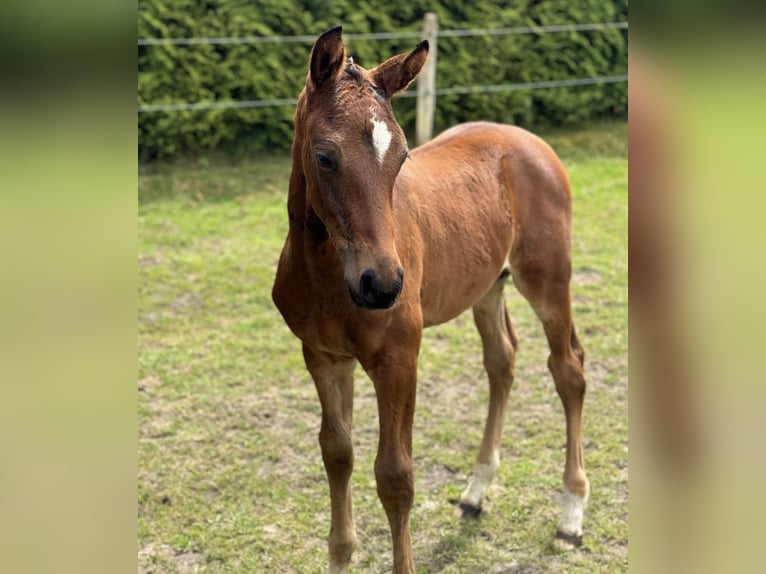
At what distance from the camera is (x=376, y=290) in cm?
224

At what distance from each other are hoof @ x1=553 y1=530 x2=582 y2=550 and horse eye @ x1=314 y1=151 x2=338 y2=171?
223 centimetres

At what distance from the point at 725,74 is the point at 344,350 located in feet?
7.08

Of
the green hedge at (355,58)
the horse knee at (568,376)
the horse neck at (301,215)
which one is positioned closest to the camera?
the horse neck at (301,215)

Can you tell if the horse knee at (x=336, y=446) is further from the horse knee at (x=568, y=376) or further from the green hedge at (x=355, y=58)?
the green hedge at (x=355, y=58)

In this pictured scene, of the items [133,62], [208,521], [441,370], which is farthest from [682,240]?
[441,370]

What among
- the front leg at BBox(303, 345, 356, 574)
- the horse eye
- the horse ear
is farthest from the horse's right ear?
the front leg at BBox(303, 345, 356, 574)

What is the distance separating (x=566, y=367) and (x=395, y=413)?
1.25 metres

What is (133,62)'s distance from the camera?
1.01 meters

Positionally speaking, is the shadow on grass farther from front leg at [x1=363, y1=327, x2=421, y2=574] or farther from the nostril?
the nostril

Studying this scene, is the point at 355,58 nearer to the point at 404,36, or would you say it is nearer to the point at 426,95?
the point at 404,36

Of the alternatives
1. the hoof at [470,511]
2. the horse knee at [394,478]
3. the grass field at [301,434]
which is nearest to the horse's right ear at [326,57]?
the horse knee at [394,478]

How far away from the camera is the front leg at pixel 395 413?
9.14 ft

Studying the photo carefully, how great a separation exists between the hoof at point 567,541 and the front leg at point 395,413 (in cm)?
107

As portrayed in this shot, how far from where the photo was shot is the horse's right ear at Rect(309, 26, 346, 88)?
7.55 ft
